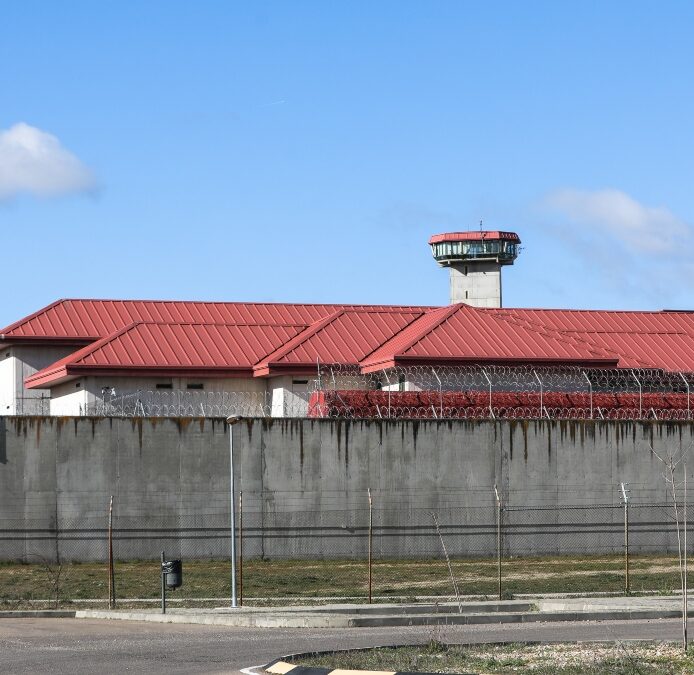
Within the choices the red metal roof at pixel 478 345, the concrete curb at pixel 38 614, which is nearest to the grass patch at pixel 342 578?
the concrete curb at pixel 38 614

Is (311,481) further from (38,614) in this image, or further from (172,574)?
(38,614)

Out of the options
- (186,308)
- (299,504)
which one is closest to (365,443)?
(299,504)

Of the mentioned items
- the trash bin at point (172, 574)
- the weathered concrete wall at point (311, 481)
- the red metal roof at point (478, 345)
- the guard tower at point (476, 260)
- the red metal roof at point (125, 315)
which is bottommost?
the trash bin at point (172, 574)

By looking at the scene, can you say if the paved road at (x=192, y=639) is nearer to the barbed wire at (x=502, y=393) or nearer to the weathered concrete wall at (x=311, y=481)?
the weathered concrete wall at (x=311, y=481)

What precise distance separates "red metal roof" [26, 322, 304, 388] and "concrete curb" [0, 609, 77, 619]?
66.3 feet

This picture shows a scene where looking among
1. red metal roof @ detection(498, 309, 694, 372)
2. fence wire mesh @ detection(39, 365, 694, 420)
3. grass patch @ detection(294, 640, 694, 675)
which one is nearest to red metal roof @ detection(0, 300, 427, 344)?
fence wire mesh @ detection(39, 365, 694, 420)

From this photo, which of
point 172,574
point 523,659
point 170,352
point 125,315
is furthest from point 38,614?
point 125,315

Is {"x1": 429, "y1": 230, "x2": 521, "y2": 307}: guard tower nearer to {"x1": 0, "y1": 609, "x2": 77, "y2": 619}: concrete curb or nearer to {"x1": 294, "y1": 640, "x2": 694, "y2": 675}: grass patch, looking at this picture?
{"x1": 0, "y1": 609, "x2": 77, "y2": 619}: concrete curb

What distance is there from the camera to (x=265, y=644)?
21609 millimetres

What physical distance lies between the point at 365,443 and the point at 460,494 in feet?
9.75

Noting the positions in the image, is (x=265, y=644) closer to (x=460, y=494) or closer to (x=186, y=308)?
(x=460, y=494)

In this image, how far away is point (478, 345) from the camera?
48.1m

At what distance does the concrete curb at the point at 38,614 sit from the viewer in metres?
26.9

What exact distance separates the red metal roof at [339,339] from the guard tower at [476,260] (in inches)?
1072
